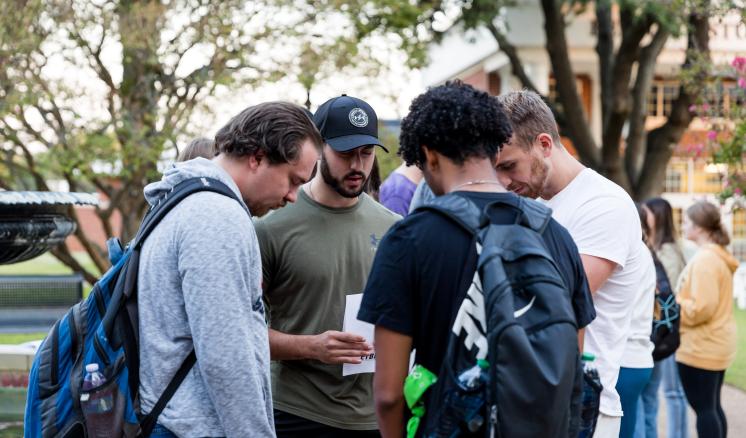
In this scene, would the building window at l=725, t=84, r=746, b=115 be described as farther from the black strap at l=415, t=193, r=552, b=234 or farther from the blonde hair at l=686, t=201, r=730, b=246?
the black strap at l=415, t=193, r=552, b=234

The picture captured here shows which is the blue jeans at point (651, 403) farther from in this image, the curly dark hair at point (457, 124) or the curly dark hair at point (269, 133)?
the curly dark hair at point (457, 124)

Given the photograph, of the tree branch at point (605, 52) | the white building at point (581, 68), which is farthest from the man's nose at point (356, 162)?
the white building at point (581, 68)

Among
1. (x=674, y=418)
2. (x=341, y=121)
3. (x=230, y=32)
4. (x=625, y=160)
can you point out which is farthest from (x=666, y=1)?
(x=341, y=121)

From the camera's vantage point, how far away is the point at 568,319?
232cm

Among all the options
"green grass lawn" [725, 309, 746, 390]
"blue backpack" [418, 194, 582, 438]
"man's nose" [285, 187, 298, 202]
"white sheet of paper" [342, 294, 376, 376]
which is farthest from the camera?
"green grass lawn" [725, 309, 746, 390]

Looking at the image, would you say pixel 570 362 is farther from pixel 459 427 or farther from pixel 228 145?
pixel 228 145

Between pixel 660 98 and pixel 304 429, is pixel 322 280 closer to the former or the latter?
pixel 304 429

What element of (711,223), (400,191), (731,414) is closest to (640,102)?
(731,414)

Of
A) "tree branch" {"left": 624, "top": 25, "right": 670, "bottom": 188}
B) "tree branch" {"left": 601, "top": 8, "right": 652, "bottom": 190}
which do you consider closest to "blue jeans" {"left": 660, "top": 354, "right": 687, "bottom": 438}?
"tree branch" {"left": 601, "top": 8, "right": 652, "bottom": 190}

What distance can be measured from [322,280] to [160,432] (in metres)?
1.10

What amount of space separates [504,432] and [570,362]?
0.24 metres

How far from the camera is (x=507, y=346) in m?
Answer: 2.22

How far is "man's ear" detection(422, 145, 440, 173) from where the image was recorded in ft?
8.27

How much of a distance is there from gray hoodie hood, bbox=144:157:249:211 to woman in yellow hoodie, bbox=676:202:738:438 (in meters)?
4.84
